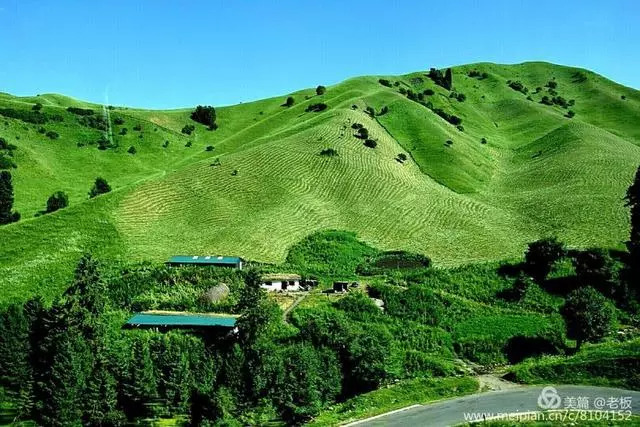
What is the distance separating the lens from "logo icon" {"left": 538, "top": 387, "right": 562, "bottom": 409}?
107 ft

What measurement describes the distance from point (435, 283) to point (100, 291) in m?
34.0

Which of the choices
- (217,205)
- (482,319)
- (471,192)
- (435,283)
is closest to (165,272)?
(217,205)

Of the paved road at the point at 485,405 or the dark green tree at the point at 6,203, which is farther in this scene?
the dark green tree at the point at 6,203

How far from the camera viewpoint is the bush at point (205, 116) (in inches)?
6493

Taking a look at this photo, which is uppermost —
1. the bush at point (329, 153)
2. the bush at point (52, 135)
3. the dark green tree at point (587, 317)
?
the bush at point (52, 135)

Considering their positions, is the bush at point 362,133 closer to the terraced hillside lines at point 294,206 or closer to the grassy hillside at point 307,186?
the grassy hillside at point 307,186

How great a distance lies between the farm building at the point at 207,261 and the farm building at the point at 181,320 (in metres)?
10.8

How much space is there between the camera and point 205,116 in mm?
166125

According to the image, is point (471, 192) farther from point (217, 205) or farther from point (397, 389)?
Answer: point (397, 389)

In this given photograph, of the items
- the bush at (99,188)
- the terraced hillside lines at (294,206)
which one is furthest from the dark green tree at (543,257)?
the bush at (99,188)

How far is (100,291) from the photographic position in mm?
46062

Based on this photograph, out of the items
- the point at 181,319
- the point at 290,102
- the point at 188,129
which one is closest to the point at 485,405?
the point at 181,319

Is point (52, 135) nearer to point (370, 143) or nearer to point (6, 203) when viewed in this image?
point (6, 203)

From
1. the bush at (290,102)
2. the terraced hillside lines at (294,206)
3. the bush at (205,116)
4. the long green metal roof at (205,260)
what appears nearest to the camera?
the long green metal roof at (205,260)
